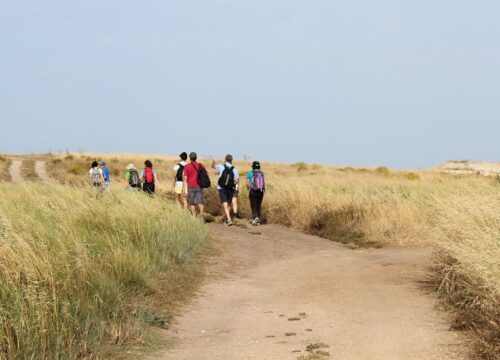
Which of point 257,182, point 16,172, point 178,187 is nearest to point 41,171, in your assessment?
point 16,172

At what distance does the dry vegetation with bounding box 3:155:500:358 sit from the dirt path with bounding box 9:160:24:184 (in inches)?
576

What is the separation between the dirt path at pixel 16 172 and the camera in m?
37.6

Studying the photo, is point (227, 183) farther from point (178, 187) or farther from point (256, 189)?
point (178, 187)

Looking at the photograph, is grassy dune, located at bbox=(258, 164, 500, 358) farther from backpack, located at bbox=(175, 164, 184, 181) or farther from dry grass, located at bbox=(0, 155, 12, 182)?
dry grass, located at bbox=(0, 155, 12, 182)

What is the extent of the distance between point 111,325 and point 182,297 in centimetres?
237

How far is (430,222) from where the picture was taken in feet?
42.9

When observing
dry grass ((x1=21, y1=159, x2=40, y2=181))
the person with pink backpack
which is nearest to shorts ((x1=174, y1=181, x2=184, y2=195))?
the person with pink backpack

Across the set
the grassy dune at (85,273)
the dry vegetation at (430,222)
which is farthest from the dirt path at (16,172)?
the grassy dune at (85,273)

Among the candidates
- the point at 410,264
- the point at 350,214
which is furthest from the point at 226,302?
the point at 350,214

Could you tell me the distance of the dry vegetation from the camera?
6.45 metres

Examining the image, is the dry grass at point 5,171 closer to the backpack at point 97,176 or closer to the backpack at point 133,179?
the backpack at point 97,176

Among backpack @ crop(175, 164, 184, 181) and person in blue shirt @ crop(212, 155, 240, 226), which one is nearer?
person in blue shirt @ crop(212, 155, 240, 226)

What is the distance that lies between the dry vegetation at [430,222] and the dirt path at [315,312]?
41 cm

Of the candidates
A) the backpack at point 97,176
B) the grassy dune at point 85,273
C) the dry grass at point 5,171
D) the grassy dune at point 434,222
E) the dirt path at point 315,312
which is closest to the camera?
the grassy dune at point 85,273
